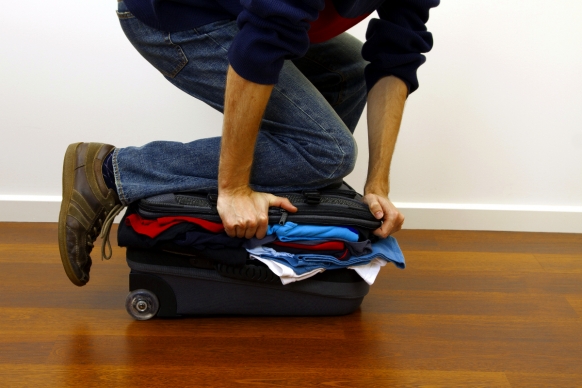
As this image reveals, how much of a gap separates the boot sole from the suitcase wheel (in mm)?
138

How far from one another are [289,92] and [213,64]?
169mm

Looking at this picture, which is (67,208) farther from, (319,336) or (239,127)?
(319,336)

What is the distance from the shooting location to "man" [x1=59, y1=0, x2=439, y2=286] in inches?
45.9

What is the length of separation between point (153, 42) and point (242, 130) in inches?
11.5

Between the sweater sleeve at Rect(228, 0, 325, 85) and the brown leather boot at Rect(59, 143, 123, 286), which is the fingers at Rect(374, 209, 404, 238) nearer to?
the sweater sleeve at Rect(228, 0, 325, 85)

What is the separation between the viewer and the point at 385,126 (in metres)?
1.38

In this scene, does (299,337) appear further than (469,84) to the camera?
No

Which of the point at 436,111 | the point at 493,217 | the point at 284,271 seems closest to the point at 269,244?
the point at 284,271

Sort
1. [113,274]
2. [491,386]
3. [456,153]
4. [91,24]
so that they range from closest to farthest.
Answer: [491,386], [113,274], [91,24], [456,153]

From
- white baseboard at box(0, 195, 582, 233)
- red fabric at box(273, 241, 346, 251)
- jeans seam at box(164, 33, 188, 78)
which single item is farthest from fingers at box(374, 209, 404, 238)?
white baseboard at box(0, 195, 582, 233)

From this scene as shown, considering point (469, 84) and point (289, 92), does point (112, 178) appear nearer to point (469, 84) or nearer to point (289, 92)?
point (289, 92)

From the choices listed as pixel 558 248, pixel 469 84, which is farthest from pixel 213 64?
pixel 558 248

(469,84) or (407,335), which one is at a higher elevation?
(469,84)

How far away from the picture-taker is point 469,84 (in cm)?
184
